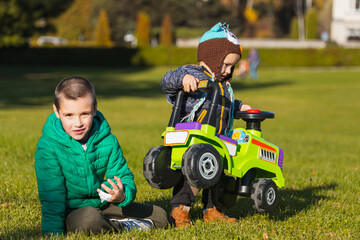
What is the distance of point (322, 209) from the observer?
5.31 m

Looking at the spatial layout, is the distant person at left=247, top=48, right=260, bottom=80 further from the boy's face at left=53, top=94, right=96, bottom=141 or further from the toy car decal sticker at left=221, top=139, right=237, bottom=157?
the boy's face at left=53, top=94, right=96, bottom=141

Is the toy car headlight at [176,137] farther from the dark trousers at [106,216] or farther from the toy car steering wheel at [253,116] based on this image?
the toy car steering wheel at [253,116]

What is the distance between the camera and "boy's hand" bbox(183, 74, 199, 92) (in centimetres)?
414

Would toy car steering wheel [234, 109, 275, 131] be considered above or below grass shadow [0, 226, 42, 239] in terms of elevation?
above

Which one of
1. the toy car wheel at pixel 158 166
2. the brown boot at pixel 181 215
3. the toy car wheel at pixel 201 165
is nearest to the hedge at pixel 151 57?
the brown boot at pixel 181 215

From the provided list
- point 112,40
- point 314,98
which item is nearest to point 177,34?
point 112,40

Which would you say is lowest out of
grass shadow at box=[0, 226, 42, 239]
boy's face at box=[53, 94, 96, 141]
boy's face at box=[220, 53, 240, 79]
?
grass shadow at box=[0, 226, 42, 239]

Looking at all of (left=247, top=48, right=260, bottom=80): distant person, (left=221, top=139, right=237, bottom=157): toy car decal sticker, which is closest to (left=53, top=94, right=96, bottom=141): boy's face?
(left=221, top=139, right=237, bottom=157): toy car decal sticker

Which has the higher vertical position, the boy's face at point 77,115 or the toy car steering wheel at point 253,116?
the boy's face at point 77,115

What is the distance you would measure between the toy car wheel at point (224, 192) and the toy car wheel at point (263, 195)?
220 mm

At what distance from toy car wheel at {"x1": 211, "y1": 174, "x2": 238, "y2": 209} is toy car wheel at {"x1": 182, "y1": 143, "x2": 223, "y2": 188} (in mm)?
626

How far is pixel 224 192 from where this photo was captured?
4.67m

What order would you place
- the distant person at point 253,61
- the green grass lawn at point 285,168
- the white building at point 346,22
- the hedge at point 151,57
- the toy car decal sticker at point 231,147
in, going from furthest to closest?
the white building at point 346,22 < the hedge at point 151,57 < the distant person at point 253,61 < the green grass lawn at point 285,168 < the toy car decal sticker at point 231,147

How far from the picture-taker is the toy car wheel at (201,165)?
3.84 m
